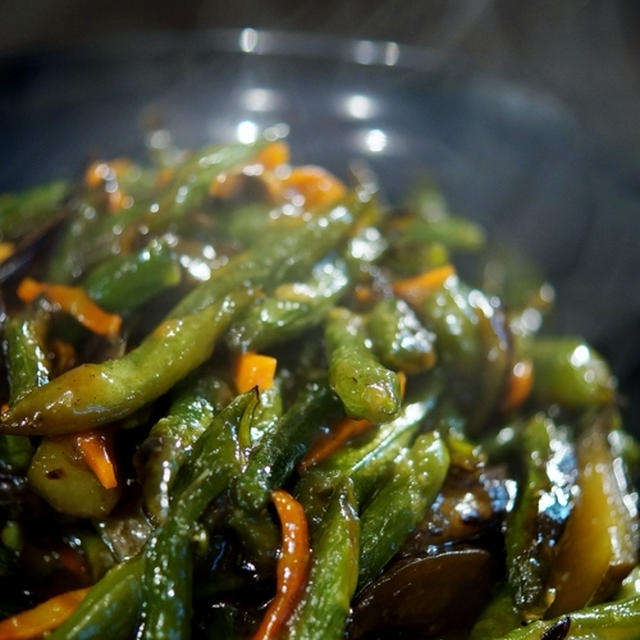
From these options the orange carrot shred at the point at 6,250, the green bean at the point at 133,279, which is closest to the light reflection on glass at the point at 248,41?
the orange carrot shred at the point at 6,250

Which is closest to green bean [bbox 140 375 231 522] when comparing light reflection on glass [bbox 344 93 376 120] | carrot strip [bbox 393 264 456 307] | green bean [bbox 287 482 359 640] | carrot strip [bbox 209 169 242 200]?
green bean [bbox 287 482 359 640]

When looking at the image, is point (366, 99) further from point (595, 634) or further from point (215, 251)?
point (595, 634)

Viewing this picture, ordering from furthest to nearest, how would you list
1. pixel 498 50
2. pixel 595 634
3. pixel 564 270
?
1. pixel 498 50
2. pixel 564 270
3. pixel 595 634

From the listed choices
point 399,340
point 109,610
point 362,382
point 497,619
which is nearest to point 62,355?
point 109,610

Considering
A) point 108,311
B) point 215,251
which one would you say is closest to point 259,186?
point 215,251

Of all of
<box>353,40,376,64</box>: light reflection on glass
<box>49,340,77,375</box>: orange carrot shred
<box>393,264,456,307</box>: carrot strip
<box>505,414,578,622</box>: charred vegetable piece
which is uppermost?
<box>353,40,376,64</box>: light reflection on glass

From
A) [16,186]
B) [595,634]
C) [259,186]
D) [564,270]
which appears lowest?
[595,634]

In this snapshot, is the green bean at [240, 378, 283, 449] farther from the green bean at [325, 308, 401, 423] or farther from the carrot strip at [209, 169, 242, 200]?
the carrot strip at [209, 169, 242, 200]
